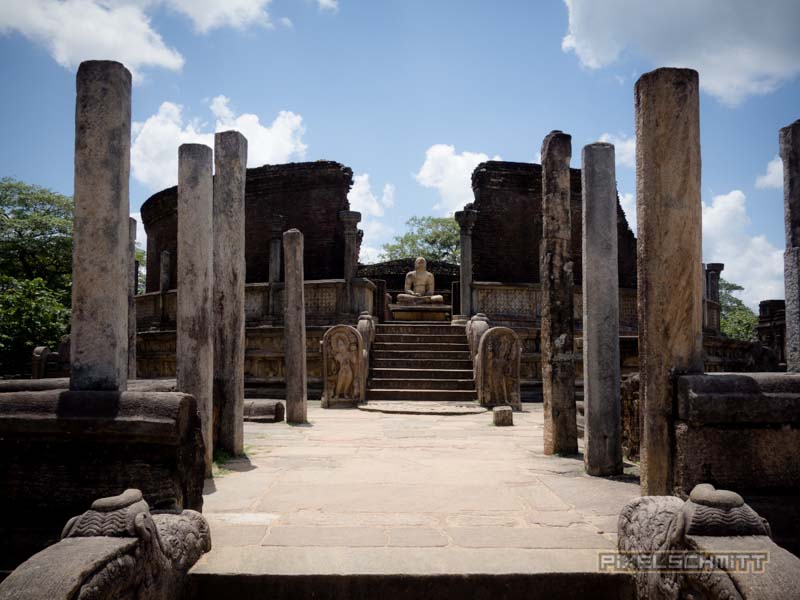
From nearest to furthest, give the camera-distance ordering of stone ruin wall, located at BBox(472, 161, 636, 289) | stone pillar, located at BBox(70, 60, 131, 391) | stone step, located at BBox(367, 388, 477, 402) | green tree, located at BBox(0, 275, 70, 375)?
1. stone pillar, located at BBox(70, 60, 131, 391)
2. stone step, located at BBox(367, 388, 477, 402)
3. green tree, located at BBox(0, 275, 70, 375)
4. stone ruin wall, located at BBox(472, 161, 636, 289)

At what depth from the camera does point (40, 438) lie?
331 centimetres

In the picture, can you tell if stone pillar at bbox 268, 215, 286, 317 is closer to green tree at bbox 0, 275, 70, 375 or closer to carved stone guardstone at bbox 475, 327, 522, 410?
green tree at bbox 0, 275, 70, 375

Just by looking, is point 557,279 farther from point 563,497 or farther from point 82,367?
point 82,367

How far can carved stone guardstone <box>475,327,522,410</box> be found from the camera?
10.8 metres

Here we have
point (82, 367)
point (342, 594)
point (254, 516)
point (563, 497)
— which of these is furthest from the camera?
point (563, 497)

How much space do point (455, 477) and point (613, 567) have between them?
7.11ft

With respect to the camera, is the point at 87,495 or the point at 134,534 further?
the point at 87,495

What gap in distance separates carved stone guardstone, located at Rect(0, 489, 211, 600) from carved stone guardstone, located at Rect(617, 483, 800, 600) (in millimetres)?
2093

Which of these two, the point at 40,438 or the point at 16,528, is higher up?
the point at 40,438

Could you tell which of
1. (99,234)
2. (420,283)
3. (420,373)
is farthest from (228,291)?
(420,283)

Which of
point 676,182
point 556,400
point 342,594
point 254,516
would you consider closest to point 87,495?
point 254,516

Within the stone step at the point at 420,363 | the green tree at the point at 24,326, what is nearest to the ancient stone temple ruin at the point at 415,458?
the stone step at the point at 420,363

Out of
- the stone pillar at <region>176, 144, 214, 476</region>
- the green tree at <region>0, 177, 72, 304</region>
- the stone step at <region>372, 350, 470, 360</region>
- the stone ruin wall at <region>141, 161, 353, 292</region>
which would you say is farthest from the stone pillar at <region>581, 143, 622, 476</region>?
the green tree at <region>0, 177, 72, 304</region>

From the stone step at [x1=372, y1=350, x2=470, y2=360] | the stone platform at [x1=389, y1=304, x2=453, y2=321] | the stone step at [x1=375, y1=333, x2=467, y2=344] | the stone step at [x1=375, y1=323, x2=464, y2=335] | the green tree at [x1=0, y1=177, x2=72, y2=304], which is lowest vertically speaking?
the stone step at [x1=372, y1=350, x2=470, y2=360]
